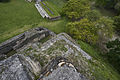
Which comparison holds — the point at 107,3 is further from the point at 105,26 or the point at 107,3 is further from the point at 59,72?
the point at 59,72

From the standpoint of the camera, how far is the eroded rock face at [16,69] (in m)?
4.74

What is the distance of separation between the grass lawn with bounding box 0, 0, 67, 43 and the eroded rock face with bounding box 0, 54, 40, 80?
603 cm

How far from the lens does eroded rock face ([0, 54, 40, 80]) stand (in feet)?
15.5

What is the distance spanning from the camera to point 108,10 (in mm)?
21516

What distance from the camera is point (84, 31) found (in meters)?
10.8

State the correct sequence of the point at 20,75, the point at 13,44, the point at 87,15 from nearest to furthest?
the point at 20,75
the point at 13,44
the point at 87,15

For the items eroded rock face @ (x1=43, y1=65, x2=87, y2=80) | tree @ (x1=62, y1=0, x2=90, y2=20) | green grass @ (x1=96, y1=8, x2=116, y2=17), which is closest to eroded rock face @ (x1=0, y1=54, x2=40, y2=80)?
eroded rock face @ (x1=43, y1=65, x2=87, y2=80)

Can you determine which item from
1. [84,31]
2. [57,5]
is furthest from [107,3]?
[84,31]

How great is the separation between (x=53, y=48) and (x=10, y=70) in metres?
3.35

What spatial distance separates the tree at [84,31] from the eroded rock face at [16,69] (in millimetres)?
7238

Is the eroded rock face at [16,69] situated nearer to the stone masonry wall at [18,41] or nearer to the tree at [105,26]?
the stone masonry wall at [18,41]

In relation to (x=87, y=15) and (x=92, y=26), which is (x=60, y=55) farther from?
(x=87, y=15)

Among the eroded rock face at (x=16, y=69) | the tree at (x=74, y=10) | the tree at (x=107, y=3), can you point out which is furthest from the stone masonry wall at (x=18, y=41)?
the tree at (x=107, y=3)

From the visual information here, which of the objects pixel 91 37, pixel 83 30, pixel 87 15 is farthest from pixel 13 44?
pixel 87 15
